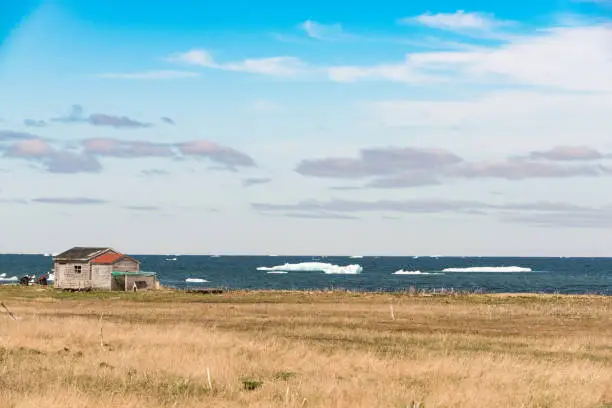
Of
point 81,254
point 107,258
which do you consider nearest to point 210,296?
point 107,258

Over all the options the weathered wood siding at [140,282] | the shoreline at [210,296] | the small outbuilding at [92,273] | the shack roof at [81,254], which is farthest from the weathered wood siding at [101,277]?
the shoreline at [210,296]

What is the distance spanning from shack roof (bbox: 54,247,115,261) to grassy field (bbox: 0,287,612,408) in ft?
113

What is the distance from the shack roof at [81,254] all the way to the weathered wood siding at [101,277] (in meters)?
1.39

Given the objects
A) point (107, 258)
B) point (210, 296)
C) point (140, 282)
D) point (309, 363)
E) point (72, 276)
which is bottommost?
point (210, 296)

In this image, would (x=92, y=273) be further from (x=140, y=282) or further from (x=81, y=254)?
(x=140, y=282)

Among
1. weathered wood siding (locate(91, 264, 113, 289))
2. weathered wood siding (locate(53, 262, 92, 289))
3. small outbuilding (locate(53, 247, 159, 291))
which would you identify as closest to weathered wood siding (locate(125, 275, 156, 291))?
small outbuilding (locate(53, 247, 159, 291))

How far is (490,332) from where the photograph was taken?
4156cm

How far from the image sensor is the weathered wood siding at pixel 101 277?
273 ft

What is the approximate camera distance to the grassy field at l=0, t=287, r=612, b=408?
18.8m

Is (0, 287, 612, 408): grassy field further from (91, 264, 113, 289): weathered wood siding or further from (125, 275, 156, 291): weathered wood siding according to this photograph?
(125, 275, 156, 291): weathered wood siding

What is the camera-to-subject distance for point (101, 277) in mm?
83250

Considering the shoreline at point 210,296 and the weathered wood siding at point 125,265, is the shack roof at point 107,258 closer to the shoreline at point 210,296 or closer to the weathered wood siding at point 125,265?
the weathered wood siding at point 125,265

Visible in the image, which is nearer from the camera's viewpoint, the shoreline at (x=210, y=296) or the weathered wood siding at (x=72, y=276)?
the shoreline at (x=210, y=296)

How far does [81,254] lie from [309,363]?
63998 millimetres
